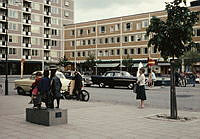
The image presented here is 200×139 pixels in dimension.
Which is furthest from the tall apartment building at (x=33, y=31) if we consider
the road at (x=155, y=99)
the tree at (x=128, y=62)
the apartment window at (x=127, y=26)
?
the road at (x=155, y=99)

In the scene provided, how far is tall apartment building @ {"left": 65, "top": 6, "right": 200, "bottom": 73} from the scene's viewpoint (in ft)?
196

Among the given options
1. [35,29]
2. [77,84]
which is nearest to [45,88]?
[77,84]

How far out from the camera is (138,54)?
200ft

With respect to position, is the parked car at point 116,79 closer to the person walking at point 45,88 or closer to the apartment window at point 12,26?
the person walking at point 45,88

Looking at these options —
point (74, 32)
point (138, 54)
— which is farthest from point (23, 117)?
point (74, 32)

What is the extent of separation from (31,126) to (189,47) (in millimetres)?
6141

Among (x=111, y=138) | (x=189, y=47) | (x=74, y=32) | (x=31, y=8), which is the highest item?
(x=31, y=8)

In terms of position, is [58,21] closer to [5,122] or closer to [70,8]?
[70,8]

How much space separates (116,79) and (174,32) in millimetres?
18122

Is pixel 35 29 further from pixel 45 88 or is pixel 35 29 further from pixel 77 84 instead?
pixel 45 88

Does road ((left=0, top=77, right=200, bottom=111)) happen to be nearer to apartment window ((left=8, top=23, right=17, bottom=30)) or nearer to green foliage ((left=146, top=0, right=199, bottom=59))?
green foliage ((left=146, top=0, right=199, bottom=59))

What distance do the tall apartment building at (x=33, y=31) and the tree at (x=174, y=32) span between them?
5394cm

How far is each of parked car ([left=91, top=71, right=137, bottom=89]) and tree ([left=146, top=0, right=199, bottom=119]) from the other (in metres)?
16.7

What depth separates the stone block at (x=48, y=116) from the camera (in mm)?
8852
